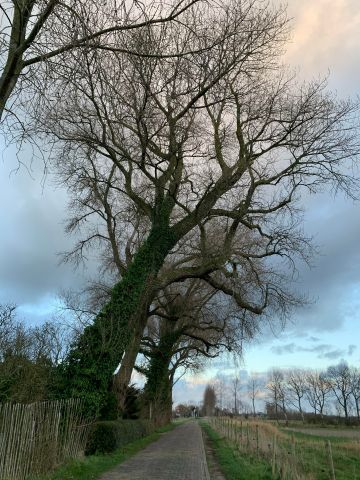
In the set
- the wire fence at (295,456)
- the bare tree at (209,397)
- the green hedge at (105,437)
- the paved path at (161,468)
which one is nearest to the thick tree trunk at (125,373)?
the green hedge at (105,437)

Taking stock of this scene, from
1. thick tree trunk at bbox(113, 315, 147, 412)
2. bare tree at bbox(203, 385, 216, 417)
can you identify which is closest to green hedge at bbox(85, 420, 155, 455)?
thick tree trunk at bbox(113, 315, 147, 412)

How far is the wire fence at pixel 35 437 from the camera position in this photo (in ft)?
31.8

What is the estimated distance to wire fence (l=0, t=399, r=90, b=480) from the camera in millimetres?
9688

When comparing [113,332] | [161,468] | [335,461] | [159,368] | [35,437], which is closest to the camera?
[35,437]

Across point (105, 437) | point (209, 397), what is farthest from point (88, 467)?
point (209, 397)

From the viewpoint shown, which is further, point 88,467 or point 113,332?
point 113,332

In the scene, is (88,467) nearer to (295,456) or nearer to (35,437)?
(35,437)

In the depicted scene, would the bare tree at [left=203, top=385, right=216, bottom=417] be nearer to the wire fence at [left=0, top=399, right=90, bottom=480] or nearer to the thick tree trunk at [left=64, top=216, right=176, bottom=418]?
the thick tree trunk at [left=64, top=216, right=176, bottom=418]

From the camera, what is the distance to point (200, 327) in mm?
33719

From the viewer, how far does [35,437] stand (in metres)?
11.2

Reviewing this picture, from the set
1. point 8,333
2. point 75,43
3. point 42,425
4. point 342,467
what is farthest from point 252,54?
point 342,467

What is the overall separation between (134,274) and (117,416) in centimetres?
709

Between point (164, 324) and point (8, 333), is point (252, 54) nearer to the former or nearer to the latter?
point (8, 333)

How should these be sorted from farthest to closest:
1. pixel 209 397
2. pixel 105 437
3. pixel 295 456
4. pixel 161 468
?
pixel 209 397 → pixel 105 437 → pixel 161 468 → pixel 295 456
